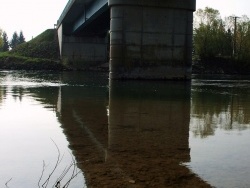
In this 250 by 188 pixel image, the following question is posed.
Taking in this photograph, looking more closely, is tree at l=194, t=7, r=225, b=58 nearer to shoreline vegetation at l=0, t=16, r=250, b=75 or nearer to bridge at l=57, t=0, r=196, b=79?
shoreline vegetation at l=0, t=16, r=250, b=75

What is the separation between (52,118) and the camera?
9852mm

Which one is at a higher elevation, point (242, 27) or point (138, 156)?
point (242, 27)

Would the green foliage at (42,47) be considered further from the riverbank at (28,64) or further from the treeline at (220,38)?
the treeline at (220,38)

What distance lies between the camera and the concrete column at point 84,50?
6512 cm

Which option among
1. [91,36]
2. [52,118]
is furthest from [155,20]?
[91,36]

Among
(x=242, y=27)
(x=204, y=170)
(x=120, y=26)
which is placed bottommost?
(x=204, y=170)

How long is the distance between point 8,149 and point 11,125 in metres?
2.44

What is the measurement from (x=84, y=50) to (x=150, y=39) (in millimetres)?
34841

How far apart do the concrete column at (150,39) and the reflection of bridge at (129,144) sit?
767 inches

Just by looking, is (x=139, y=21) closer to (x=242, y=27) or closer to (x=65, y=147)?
(x=65, y=147)

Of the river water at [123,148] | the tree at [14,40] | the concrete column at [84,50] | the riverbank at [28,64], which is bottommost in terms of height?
the river water at [123,148]

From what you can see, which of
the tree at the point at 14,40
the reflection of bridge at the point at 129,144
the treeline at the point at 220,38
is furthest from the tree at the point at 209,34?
the tree at the point at 14,40

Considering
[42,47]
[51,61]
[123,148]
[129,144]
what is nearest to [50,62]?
[51,61]

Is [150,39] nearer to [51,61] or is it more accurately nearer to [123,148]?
[123,148]
